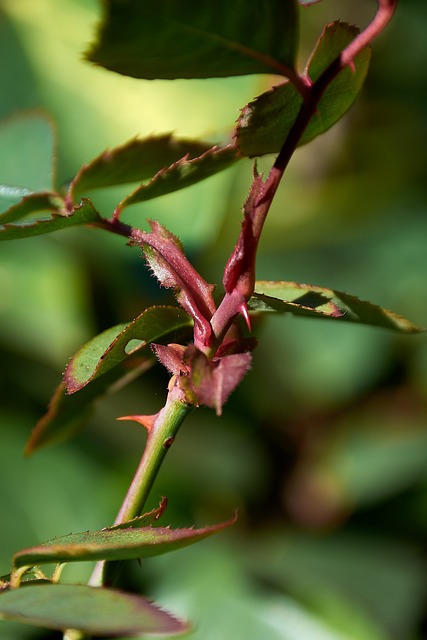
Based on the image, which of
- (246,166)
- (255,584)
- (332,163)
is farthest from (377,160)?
(255,584)

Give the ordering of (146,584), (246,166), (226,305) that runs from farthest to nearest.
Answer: (246,166), (146,584), (226,305)

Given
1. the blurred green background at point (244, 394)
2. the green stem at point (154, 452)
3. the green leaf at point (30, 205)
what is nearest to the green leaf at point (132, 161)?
the green leaf at point (30, 205)

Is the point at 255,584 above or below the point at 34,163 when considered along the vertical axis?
below

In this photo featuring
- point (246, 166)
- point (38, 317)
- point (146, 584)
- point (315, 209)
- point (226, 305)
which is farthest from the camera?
point (315, 209)

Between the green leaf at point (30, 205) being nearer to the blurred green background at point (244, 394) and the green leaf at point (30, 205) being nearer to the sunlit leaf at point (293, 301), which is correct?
the sunlit leaf at point (293, 301)

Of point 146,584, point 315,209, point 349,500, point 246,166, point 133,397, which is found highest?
point 246,166

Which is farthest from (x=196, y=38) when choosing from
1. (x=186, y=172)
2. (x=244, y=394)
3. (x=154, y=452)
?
(x=244, y=394)

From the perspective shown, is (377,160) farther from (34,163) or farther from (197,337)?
(197,337)
